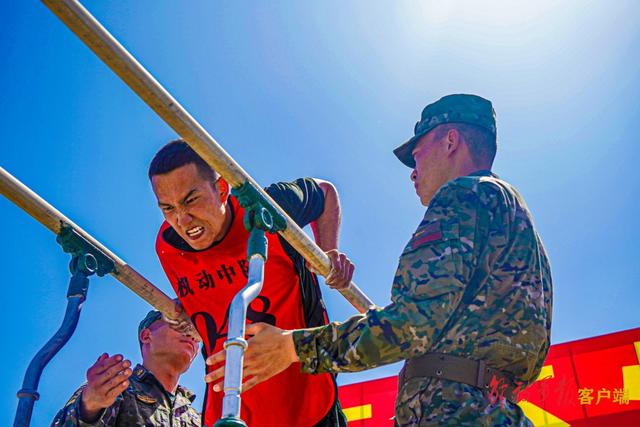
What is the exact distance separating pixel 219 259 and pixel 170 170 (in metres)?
0.56

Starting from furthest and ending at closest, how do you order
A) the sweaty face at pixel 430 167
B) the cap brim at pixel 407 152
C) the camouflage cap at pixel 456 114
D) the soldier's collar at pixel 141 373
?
1. the soldier's collar at pixel 141 373
2. the cap brim at pixel 407 152
3. the camouflage cap at pixel 456 114
4. the sweaty face at pixel 430 167

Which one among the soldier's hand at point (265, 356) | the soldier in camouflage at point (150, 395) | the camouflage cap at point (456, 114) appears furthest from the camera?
the soldier in camouflage at point (150, 395)

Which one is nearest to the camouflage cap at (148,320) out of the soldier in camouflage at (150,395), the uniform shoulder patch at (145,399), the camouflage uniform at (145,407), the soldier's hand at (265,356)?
the soldier in camouflage at (150,395)

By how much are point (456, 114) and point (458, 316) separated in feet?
3.68

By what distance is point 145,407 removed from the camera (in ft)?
16.2

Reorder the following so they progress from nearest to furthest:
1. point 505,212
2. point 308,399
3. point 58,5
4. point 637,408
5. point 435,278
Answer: point 58,5 → point 435,278 → point 505,212 → point 308,399 → point 637,408

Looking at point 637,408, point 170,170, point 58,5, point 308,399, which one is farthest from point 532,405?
point 58,5

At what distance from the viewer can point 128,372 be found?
3502 millimetres

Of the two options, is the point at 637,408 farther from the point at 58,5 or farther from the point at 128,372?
the point at 58,5

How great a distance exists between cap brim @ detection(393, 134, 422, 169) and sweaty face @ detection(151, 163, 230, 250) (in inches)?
40.5

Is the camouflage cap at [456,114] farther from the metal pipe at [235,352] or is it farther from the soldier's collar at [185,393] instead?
the soldier's collar at [185,393]

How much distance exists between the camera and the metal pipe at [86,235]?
296 centimetres

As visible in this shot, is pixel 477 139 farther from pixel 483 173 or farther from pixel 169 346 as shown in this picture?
pixel 169 346

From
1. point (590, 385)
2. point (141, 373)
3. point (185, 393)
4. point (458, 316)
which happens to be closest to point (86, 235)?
point (458, 316)
